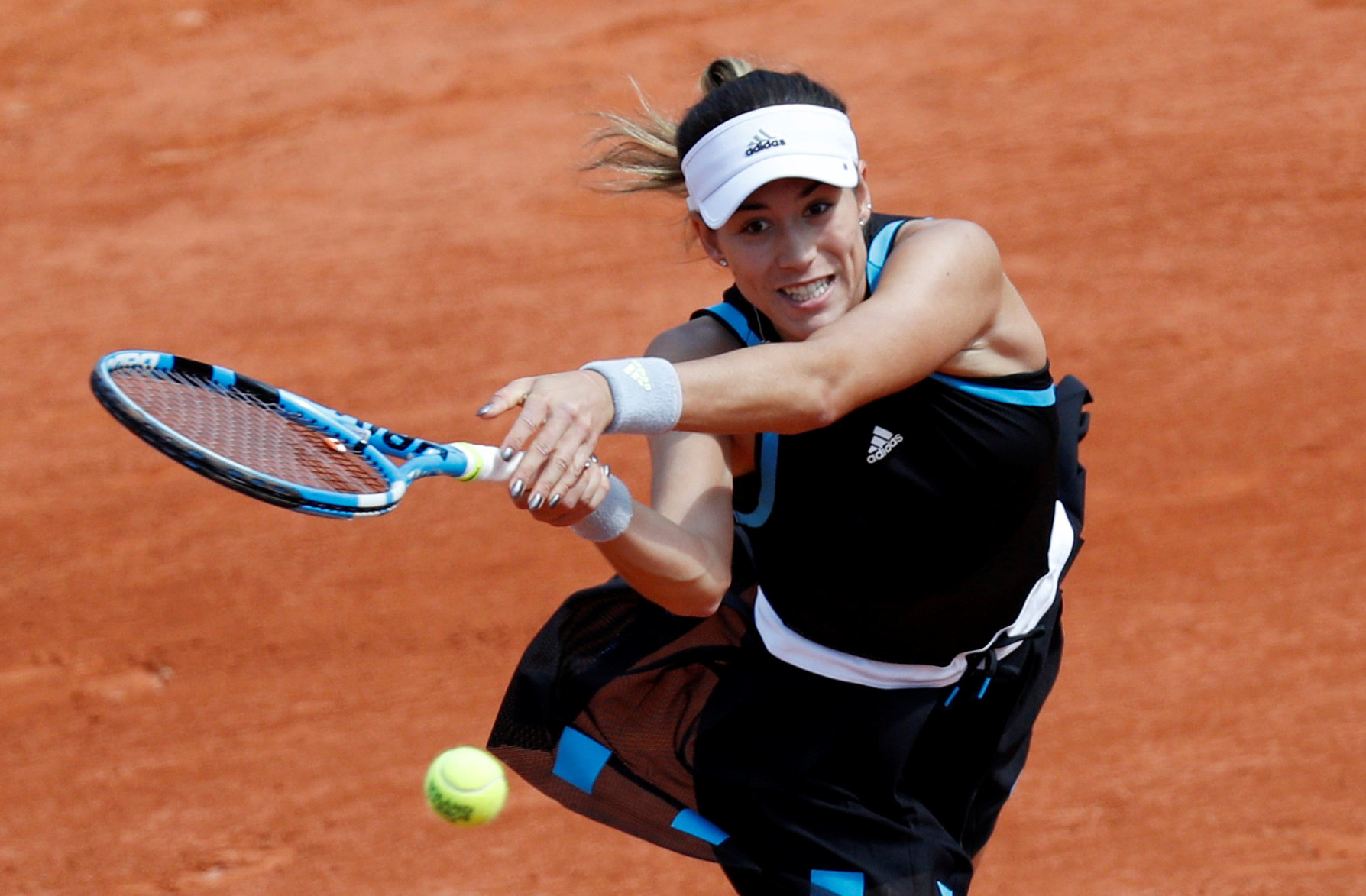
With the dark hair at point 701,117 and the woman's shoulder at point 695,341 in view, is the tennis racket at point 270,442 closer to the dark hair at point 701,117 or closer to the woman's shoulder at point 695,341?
the woman's shoulder at point 695,341

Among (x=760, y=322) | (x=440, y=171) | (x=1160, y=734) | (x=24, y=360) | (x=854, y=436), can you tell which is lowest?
(x=1160, y=734)

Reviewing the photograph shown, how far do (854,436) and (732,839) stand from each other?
0.91 metres

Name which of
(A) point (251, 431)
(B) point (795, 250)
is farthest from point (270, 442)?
(B) point (795, 250)

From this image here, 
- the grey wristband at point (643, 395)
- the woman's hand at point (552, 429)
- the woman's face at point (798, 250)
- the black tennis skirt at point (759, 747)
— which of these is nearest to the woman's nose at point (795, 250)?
the woman's face at point (798, 250)

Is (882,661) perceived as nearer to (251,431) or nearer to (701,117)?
(701,117)

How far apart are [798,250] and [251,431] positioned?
36.4 inches

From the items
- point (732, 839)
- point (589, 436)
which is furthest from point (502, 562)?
point (589, 436)

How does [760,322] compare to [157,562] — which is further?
[157,562]

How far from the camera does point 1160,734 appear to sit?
460cm

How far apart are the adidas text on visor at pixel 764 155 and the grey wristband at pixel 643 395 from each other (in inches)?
17.1

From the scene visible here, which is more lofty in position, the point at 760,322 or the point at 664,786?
the point at 760,322

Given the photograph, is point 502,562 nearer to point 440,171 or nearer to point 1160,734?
point 1160,734

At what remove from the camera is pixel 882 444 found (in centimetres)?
275

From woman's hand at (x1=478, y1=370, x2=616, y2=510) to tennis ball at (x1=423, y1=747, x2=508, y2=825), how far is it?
1577 millimetres
